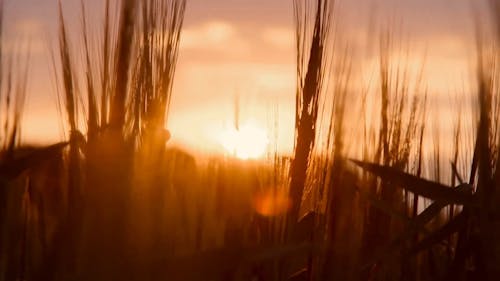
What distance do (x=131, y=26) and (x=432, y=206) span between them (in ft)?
2.40

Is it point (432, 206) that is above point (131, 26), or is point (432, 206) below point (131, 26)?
below

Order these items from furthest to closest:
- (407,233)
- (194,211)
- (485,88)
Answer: (194,211)
(407,233)
(485,88)

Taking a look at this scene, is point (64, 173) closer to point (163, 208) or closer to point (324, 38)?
point (163, 208)

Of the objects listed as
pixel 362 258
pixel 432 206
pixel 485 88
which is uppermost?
pixel 485 88

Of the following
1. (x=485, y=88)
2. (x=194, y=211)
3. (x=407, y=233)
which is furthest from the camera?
(x=194, y=211)

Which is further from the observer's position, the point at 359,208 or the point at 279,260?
the point at 359,208

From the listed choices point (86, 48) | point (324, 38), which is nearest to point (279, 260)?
point (324, 38)

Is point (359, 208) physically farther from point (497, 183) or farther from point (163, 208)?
point (497, 183)

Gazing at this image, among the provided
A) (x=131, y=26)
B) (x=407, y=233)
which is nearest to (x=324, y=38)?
(x=407, y=233)

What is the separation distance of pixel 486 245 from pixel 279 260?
473 millimetres

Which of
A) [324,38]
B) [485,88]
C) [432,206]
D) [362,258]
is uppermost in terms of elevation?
[324,38]

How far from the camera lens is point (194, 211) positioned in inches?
85.1

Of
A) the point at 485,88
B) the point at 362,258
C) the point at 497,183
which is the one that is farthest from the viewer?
the point at 362,258

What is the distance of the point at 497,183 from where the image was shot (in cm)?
119
